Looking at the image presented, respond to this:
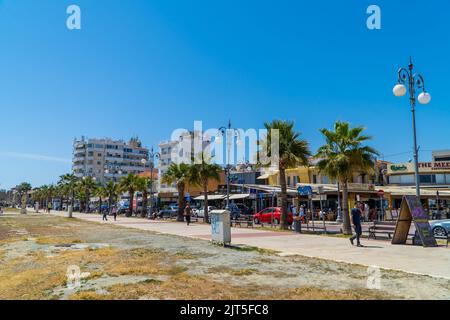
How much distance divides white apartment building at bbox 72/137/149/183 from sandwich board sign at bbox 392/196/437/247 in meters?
118

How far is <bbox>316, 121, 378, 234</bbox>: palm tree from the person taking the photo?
1977cm

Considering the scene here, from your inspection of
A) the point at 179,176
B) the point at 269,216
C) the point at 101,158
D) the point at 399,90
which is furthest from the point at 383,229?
the point at 101,158

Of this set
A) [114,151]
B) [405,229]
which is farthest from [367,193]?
[114,151]

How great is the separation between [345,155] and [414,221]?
19.5 feet

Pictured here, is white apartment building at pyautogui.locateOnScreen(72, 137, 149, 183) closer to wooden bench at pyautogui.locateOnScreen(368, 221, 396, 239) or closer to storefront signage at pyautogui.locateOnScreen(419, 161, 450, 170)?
storefront signage at pyautogui.locateOnScreen(419, 161, 450, 170)

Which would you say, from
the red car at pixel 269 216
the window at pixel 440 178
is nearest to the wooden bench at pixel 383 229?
the red car at pixel 269 216

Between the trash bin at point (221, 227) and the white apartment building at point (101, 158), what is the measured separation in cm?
11574

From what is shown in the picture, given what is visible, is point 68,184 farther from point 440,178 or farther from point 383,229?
point 383,229

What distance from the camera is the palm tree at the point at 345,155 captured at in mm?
19766

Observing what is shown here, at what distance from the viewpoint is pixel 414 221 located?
578 inches

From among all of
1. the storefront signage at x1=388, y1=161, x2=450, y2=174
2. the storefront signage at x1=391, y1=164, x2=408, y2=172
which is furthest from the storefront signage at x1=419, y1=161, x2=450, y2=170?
the storefront signage at x1=391, y1=164, x2=408, y2=172

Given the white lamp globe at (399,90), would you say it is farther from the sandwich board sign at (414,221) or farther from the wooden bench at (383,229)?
the wooden bench at (383,229)
